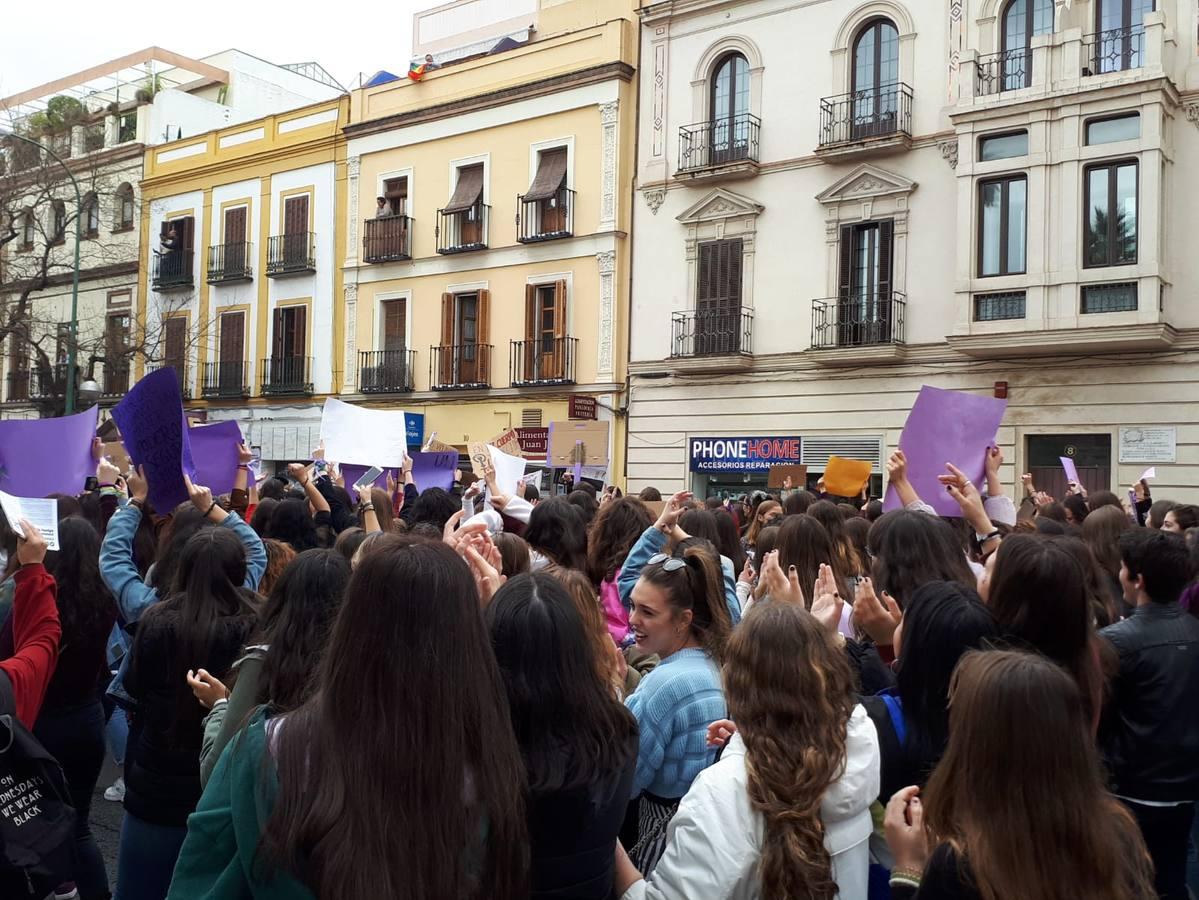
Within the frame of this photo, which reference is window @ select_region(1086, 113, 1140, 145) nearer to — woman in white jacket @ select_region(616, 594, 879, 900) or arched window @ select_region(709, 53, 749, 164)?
arched window @ select_region(709, 53, 749, 164)

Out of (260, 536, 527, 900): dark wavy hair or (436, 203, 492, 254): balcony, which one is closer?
(260, 536, 527, 900): dark wavy hair

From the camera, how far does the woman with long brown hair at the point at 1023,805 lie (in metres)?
2.05

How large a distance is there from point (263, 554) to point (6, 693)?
66.7 inches

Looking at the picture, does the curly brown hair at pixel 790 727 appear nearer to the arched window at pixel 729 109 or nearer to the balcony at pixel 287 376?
the arched window at pixel 729 109

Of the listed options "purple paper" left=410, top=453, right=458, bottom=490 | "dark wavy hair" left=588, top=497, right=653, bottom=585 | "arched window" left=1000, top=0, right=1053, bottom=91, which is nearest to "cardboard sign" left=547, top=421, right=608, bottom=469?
"purple paper" left=410, top=453, right=458, bottom=490

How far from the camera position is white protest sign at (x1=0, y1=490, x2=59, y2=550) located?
4.01 meters

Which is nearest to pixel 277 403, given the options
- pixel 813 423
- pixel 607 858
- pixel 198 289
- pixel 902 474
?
pixel 198 289

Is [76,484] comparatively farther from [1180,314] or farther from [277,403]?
[277,403]

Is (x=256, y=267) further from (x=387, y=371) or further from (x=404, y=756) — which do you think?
(x=404, y=756)

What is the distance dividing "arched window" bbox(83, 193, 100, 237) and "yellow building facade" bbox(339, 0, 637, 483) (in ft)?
33.1

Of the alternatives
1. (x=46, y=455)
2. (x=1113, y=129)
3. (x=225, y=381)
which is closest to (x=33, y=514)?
(x=46, y=455)

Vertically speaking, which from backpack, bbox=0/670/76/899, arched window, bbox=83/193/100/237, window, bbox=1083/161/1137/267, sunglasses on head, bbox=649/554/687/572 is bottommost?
backpack, bbox=0/670/76/899

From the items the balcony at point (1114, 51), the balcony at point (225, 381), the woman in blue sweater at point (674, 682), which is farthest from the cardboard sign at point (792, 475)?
the balcony at point (225, 381)

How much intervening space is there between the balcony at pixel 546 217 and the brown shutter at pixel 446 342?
8.00 feet
